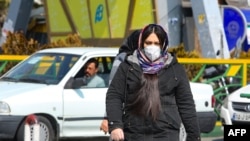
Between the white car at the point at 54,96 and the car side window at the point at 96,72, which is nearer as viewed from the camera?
the white car at the point at 54,96

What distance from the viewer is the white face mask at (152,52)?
512cm

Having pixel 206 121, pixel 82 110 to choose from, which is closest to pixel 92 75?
pixel 82 110

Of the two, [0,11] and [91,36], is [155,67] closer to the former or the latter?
[91,36]

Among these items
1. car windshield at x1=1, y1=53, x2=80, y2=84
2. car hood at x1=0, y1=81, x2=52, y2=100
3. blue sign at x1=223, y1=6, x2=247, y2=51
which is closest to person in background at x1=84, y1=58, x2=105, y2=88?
car windshield at x1=1, y1=53, x2=80, y2=84

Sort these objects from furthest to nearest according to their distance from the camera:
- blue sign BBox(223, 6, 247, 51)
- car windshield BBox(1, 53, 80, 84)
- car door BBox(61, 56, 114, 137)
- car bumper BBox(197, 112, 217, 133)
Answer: blue sign BBox(223, 6, 247, 51) < car bumper BBox(197, 112, 217, 133) < car windshield BBox(1, 53, 80, 84) < car door BBox(61, 56, 114, 137)

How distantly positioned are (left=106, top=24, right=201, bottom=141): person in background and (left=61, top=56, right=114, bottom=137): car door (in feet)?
15.9

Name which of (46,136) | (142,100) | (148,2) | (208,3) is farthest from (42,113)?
(148,2)

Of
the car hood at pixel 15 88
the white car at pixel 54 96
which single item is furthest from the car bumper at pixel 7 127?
the car hood at pixel 15 88

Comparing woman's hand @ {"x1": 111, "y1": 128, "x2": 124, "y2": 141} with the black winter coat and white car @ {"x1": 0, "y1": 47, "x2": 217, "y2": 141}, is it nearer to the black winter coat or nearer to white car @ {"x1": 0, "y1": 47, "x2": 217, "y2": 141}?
the black winter coat

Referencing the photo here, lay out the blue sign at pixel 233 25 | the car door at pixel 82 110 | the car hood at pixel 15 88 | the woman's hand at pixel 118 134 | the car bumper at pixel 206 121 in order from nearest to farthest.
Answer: the woman's hand at pixel 118 134 < the car hood at pixel 15 88 < the car door at pixel 82 110 < the car bumper at pixel 206 121 < the blue sign at pixel 233 25

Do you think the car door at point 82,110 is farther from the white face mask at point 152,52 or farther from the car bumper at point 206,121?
the white face mask at point 152,52

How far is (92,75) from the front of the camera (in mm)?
10508

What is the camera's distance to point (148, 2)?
23.0 metres

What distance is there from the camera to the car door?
1007cm
